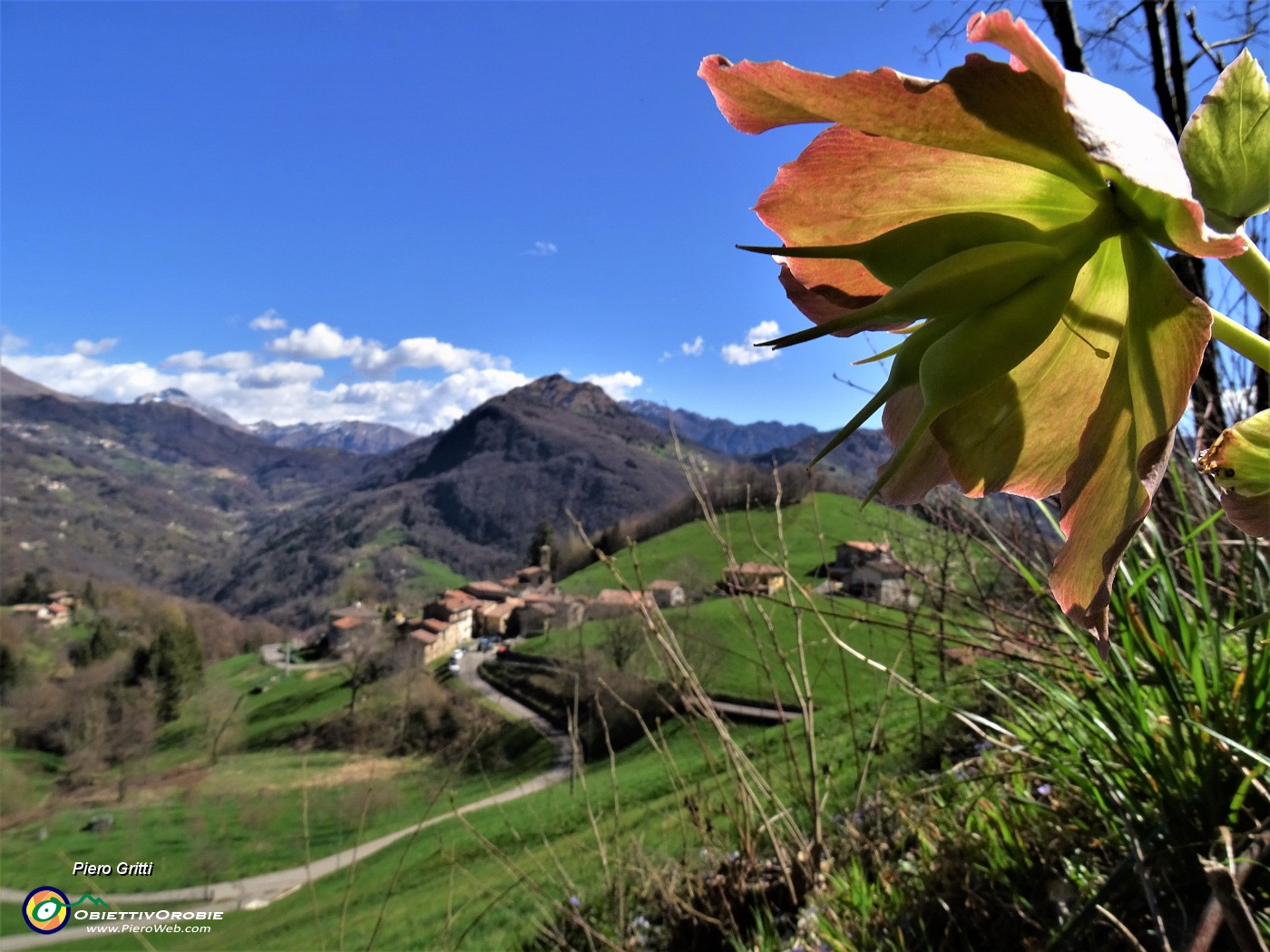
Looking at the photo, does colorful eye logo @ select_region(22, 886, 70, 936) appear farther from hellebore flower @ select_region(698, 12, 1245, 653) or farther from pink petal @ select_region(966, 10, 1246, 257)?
pink petal @ select_region(966, 10, 1246, 257)

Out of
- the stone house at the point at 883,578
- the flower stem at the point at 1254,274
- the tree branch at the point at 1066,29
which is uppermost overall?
the tree branch at the point at 1066,29

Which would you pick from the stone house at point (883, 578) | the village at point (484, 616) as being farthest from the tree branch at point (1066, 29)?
the village at point (484, 616)

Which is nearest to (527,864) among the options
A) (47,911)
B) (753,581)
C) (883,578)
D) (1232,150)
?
(47,911)

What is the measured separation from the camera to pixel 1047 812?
134 cm

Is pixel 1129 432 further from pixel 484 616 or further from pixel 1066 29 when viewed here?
pixel 484 616

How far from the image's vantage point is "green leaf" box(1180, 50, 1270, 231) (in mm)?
258

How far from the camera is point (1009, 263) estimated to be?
0.30m

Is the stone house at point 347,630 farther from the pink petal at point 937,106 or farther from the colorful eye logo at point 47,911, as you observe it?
the pink petal at point 937,106

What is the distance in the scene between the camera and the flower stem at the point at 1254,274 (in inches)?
10.0

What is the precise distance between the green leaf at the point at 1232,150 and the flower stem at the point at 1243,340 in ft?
0.13

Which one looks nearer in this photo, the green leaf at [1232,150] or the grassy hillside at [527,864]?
the green leaf at [1232,150]

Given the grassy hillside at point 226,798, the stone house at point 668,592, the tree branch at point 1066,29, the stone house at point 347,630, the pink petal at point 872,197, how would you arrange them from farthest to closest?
the stone house at point 347,630 → the stone house at point 668,592 → the grassy hillside at point 226,798 → the tree branch at point 1066,29 → the pink petal at point 872,197

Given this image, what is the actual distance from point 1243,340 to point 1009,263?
0.28ft

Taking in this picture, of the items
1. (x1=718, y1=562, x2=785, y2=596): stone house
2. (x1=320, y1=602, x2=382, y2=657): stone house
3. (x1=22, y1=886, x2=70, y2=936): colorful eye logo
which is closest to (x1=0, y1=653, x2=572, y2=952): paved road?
(x1=22, y1=886, x2=70, y2=936): colorful eye logo
